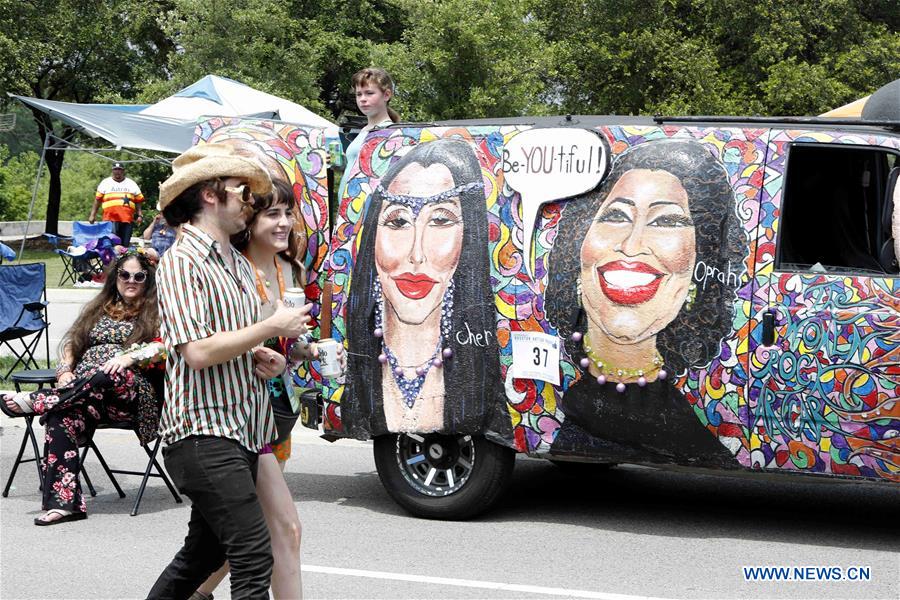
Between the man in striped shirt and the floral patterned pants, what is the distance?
10.2 feet

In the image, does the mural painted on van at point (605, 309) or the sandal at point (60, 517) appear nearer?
the mural painted on van at point (605, 309)

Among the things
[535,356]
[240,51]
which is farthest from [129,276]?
[240,51]

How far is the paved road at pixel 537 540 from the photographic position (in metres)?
5.82

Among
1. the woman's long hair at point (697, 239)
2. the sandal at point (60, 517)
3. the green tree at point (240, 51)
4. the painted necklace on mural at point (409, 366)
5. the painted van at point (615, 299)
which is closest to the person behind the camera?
the painted van at point (615, 299)

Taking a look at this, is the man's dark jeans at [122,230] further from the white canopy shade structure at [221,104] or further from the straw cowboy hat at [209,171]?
the straw cowboy hat at [209,171]

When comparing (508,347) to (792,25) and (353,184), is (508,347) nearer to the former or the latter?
(353,184)

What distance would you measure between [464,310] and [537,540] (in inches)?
51.6

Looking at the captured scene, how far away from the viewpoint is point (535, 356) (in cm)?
Answer: 669

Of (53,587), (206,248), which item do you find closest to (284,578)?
(206,248)

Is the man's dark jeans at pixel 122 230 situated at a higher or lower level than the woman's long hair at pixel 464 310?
lower

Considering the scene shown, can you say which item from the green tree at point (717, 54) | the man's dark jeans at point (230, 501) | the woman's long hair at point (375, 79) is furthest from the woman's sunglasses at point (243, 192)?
the green tree at point (717, 54)

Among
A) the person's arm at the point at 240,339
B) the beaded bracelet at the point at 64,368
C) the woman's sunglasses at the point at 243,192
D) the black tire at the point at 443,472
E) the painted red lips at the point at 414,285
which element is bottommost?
the black tire at the point at 443,472

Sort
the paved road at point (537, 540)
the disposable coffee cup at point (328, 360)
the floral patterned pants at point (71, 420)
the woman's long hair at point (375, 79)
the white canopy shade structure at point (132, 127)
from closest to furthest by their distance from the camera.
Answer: the disposable coffee cup at point (328, 360) < the paved road at point (537, 540) < the floral patterned pants at point (71, 420) < the woman's long hair at point (375, 79) < the white canopy shade structure at point (132, 127)

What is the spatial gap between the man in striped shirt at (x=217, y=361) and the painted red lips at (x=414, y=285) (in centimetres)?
263
